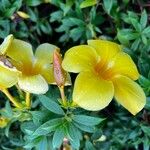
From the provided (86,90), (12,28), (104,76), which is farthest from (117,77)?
(12,28)

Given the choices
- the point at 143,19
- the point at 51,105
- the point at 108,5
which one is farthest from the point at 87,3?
the point at 51,105

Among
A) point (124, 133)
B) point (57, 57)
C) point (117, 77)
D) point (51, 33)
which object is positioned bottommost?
point (124, 133)

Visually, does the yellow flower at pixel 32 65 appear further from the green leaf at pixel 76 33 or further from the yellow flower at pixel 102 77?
the green leaf at pixel 76 33

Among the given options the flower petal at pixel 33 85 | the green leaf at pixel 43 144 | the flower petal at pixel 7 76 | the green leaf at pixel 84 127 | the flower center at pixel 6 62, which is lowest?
the green leaf at pixel 43 144

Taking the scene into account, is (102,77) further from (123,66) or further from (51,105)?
(51,105)

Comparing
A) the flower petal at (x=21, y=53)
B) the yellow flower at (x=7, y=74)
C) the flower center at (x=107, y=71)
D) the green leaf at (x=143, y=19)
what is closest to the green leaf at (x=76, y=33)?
the green leaf at (x=143, y=19)

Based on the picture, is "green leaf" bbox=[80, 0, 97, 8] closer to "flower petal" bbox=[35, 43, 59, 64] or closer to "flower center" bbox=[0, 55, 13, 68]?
"flower petal" bbox=[35, 43, 59, 64]

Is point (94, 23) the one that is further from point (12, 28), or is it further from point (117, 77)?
point (117, 77)
